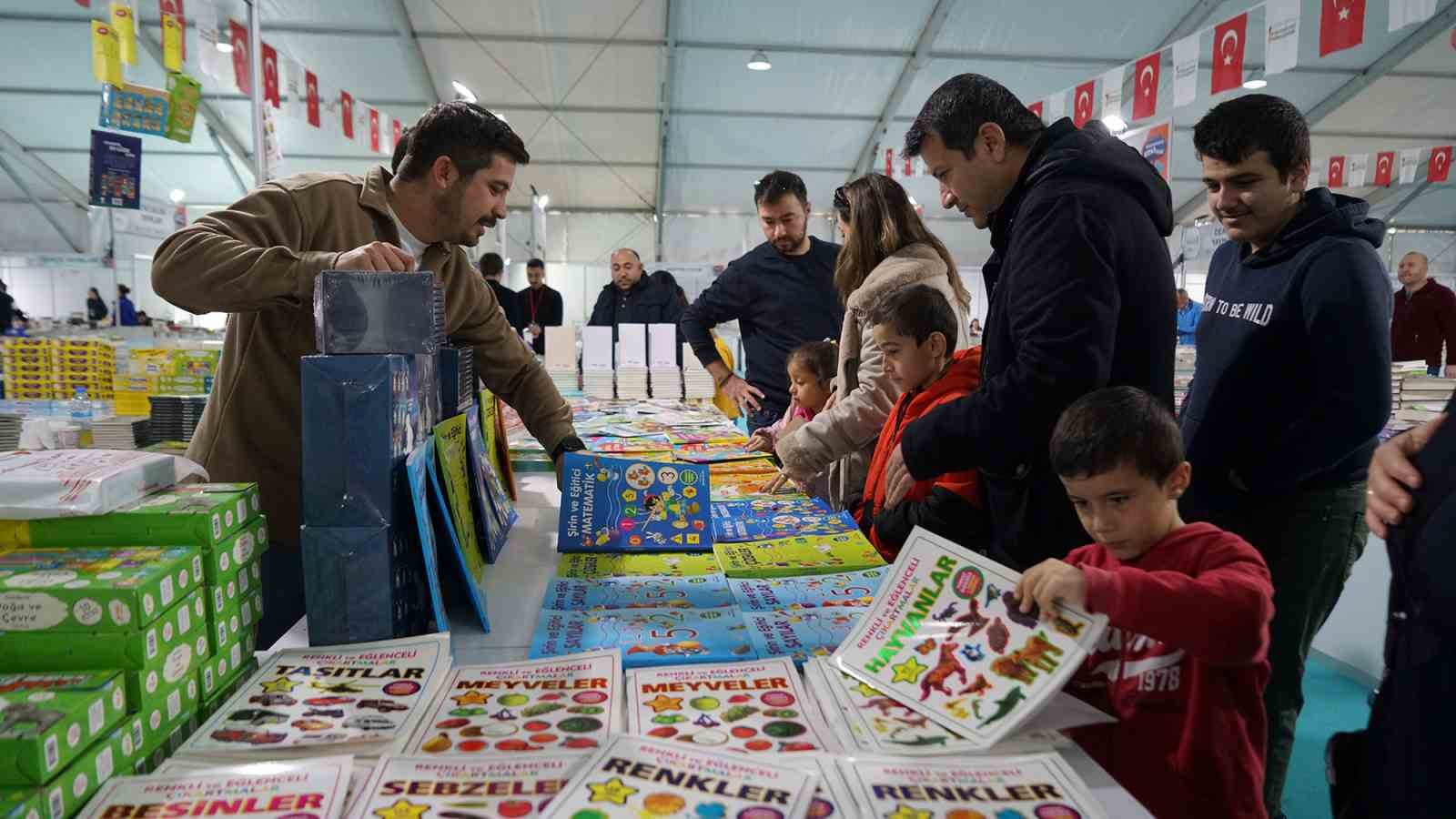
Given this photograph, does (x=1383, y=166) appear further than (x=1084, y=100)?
Yes

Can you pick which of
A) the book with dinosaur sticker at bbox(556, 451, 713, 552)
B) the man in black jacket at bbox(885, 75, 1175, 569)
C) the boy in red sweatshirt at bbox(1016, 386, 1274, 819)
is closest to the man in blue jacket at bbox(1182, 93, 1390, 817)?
the man in black jacket at bbox(885, 75, 1175, 569)

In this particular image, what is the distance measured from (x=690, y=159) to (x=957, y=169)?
1228 cm

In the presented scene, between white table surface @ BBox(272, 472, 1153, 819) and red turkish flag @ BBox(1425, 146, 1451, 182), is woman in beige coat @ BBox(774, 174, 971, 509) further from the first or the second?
red turkish flag @ BBox(1425, 146, 1451, 182)

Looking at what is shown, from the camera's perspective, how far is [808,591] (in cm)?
134

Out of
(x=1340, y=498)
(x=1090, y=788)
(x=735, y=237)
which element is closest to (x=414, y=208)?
(x=1090, y=788)

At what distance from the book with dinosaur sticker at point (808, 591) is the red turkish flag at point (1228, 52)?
15.8 ft

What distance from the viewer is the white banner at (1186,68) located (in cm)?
509

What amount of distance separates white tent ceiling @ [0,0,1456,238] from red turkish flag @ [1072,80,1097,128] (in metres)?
2.63

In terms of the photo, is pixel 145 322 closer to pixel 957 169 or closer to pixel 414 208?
pixel 414 208

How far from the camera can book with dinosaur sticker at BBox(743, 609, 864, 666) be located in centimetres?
107

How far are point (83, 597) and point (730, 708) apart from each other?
2.05 ft

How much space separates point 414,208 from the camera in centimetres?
165

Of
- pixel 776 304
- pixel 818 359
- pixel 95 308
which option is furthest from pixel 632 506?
pixel 95 308

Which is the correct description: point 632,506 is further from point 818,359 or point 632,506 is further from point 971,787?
point 818,359
